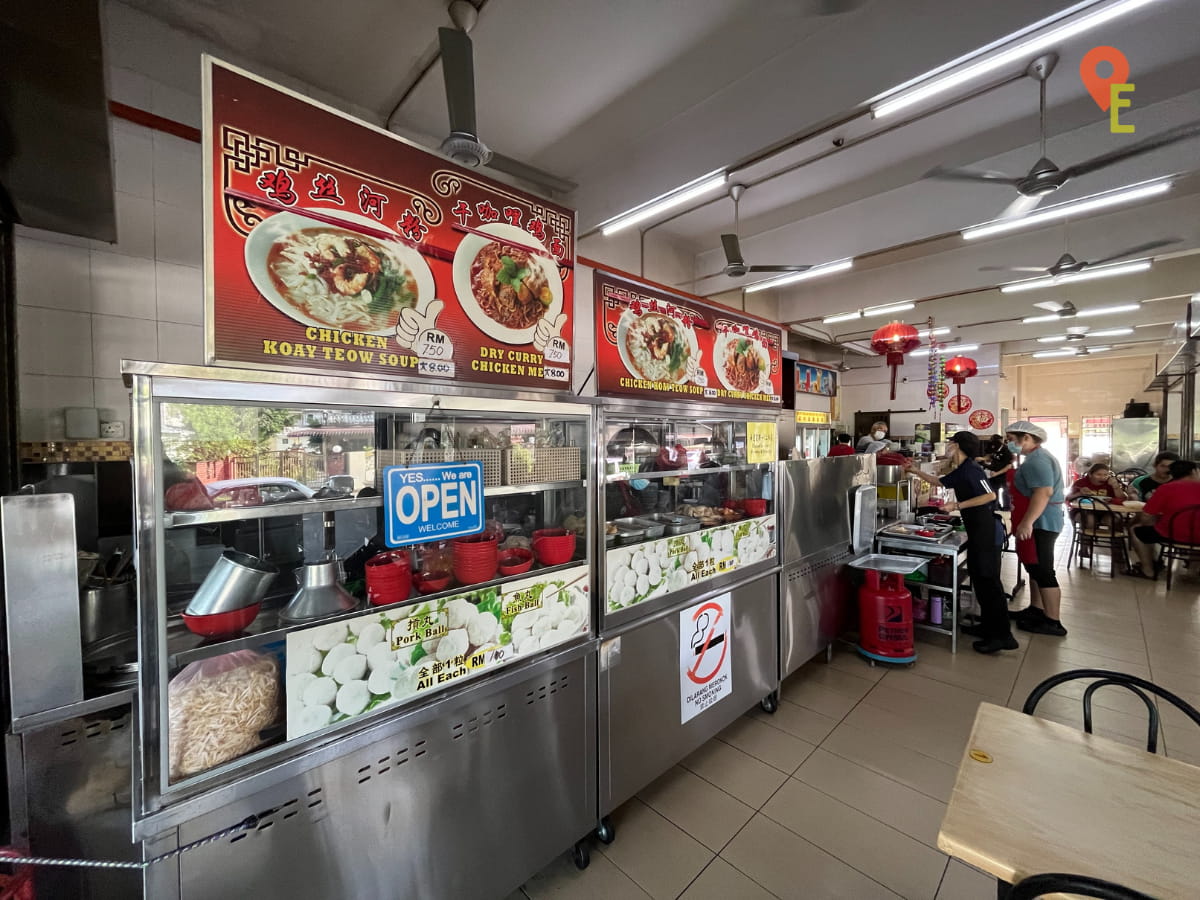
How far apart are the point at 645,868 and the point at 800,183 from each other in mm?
5224

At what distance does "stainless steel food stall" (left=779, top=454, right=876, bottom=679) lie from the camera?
125 inches

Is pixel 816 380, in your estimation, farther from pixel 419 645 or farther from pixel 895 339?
pixel 419 645

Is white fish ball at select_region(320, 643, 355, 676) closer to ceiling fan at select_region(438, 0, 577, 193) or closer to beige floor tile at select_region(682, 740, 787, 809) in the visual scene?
beige floor tile at select_region(682, 740, 787, 809)

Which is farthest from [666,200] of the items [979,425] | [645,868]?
[979,425]

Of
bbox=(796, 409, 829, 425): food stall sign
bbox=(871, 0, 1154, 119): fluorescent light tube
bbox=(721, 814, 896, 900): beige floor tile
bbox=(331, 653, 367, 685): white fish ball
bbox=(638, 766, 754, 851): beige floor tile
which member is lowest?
bbox=(638, 766, 754, 851): beige floor tile

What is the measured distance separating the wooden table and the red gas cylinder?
235 centimetres

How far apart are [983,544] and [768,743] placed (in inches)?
A: 101

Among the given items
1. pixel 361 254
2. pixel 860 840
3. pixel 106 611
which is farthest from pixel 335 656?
pixel 860 840

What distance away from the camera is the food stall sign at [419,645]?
135cm

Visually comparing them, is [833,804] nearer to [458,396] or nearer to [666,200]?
[458,396]

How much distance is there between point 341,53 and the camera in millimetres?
2936

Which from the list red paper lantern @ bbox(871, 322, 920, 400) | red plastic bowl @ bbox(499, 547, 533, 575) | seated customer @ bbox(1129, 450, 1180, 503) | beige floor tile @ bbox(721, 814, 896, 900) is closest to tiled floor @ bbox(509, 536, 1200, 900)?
beige floor tile @ bbox(721, 814, 896, 900)

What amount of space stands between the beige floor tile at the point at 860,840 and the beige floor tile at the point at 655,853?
0.45 m

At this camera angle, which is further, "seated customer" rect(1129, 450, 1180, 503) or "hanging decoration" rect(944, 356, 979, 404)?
"hanging decoration" rect(944, 356, 979, 404)
